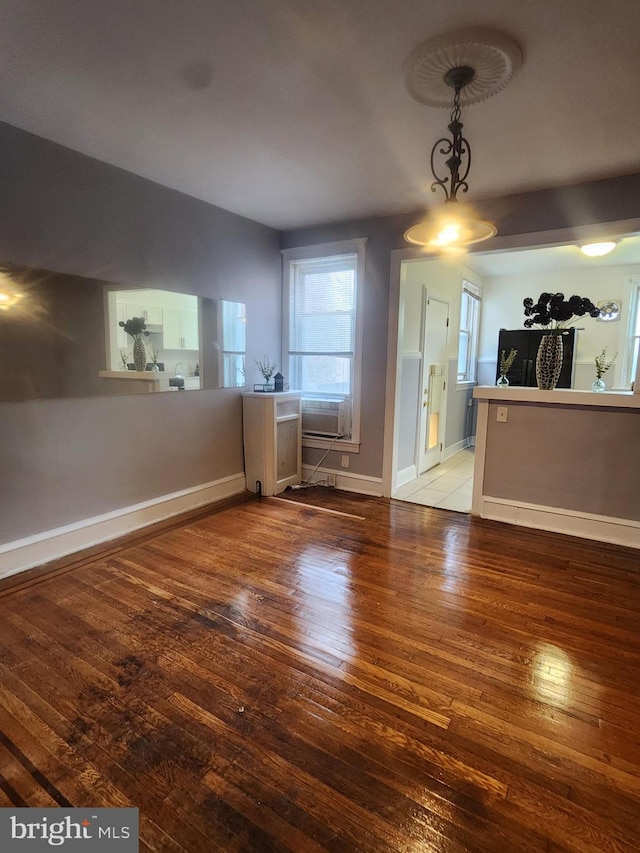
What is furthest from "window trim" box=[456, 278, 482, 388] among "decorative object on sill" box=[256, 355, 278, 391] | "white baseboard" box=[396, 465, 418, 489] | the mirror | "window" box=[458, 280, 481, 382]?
the mirror

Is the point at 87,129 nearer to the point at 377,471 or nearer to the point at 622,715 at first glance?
the point at 377,471

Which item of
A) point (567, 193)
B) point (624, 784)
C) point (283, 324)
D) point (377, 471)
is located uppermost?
point (567, 193)

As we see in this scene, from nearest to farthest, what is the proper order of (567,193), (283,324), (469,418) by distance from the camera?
(567,193)
(283,324)
(469,418)

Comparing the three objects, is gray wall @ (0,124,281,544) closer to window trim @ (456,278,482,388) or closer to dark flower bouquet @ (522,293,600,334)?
dark flower bouquet @ (522,293,600,334)

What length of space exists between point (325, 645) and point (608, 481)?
2.50 m

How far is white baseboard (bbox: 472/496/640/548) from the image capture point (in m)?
3.22

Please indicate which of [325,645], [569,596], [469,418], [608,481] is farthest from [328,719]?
[469,418]

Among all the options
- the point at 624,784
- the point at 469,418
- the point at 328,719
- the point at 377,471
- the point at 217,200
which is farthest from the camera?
the point at 469,418

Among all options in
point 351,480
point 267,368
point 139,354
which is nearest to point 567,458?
point 351,480

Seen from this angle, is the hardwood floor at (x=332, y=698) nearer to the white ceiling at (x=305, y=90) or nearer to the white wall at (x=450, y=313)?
the white wall at (x=450, y=313)

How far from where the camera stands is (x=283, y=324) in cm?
470

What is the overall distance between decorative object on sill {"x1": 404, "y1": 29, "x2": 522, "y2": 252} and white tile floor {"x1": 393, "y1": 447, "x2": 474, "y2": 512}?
260 centimetres

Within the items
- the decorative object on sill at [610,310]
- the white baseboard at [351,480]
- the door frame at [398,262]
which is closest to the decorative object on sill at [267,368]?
the white baseboard at [351,480]

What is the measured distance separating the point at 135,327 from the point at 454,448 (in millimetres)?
4633
